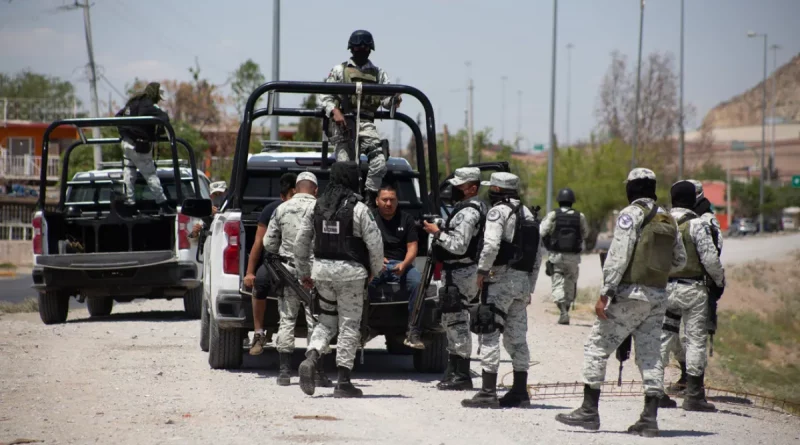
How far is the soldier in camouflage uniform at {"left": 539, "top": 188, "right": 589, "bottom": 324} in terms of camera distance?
53.0ft

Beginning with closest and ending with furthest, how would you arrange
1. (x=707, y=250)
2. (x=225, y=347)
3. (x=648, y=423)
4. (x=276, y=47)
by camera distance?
(x=648, y=423) → (x=707, y=250) → (x=225, y=347) → (x=276, y=47)

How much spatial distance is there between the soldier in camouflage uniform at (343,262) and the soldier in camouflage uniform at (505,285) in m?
0.93

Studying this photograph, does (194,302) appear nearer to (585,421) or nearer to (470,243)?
(470,243)

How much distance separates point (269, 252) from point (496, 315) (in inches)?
84.4

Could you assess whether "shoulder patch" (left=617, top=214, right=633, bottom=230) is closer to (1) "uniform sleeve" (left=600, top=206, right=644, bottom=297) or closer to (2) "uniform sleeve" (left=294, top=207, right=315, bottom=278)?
(1) "uniform sleeve" (left=600, top=206, right=644, bottom=297)

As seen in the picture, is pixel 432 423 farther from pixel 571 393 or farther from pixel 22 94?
pixel 22 94

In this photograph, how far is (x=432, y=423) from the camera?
7.70m

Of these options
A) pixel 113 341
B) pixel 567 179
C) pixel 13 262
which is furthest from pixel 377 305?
pixel 567 179

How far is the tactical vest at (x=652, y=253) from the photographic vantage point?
759 cm

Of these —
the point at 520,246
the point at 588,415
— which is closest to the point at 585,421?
the point at 588,415

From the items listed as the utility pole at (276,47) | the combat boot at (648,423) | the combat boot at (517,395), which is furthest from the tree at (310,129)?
the combat boot at (648,423)

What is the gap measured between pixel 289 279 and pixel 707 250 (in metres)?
3.44

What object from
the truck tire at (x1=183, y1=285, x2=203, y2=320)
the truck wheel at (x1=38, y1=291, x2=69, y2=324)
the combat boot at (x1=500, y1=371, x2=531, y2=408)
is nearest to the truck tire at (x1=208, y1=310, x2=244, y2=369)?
the combat boot at (x1=500, y1=371, x2=531, y2=408)

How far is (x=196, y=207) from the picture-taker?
1064cm
